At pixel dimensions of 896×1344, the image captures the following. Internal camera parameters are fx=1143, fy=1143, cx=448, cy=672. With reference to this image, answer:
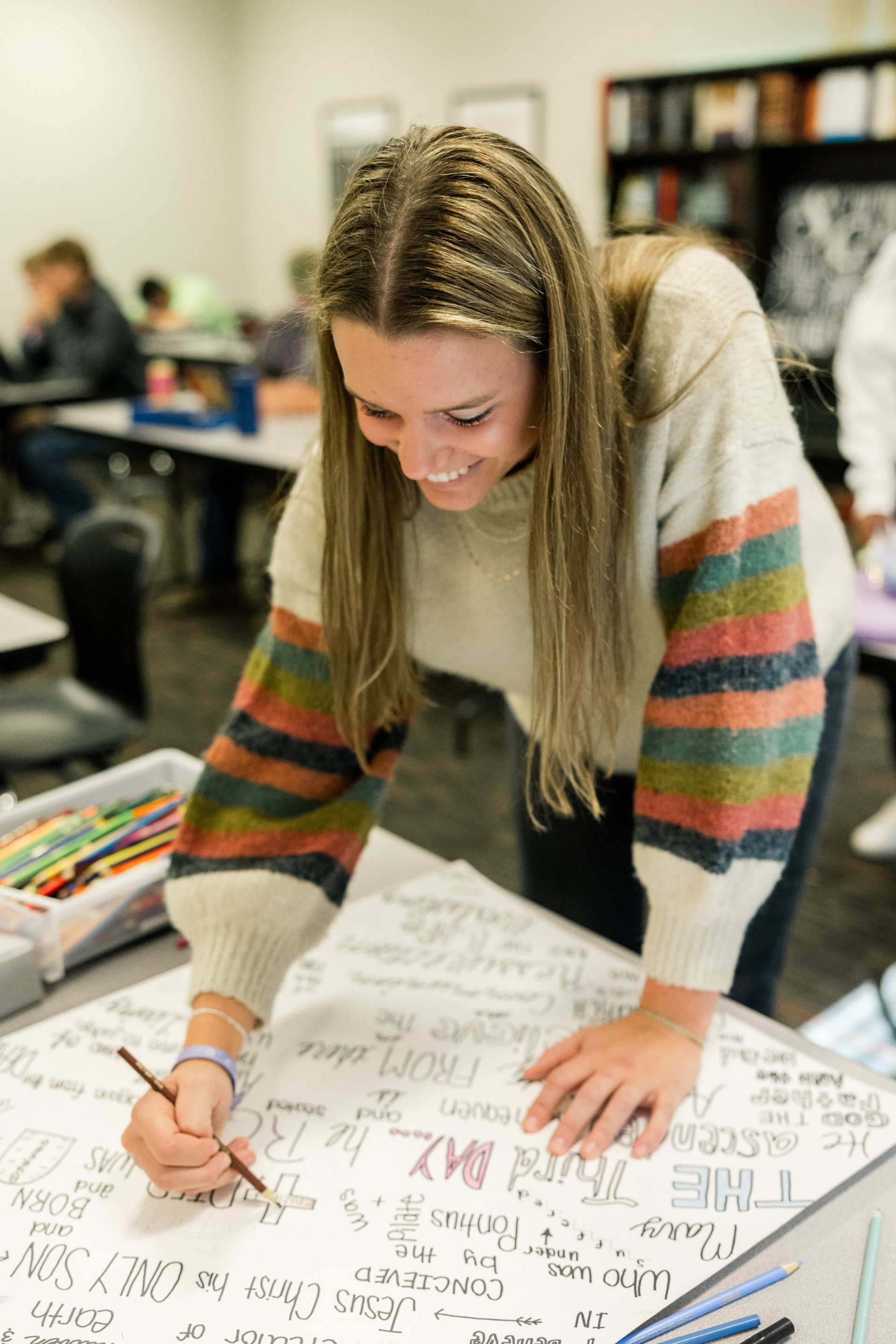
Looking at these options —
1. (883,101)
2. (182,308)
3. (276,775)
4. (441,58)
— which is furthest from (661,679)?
(182,308)

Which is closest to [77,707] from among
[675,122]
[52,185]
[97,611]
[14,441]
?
[97,611]

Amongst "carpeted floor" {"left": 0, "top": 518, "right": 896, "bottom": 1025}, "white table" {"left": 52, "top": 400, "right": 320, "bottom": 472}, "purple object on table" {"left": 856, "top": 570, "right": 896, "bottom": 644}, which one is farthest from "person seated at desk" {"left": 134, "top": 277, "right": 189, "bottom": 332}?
"purple object on table" {"left": 856, "top": 570, "right": 896, "bottom": 644}

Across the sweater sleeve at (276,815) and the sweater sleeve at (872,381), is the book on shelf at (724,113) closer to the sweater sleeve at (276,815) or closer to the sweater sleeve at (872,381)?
the sweater sleeve at (872,381)

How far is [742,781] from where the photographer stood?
2.64 feet

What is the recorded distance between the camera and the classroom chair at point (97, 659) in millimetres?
2152

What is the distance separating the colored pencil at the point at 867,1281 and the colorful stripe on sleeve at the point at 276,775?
454mm

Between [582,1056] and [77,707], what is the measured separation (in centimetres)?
167

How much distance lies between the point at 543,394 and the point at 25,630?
4.74 feet

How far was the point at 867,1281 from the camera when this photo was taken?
67cm

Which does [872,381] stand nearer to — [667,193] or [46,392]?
[667,193]

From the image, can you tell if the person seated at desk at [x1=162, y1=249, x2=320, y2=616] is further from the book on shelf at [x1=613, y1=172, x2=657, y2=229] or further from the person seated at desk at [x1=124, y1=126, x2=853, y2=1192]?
the person seated at desk at [x1=124, y1=126, x2=853, y2=1192]

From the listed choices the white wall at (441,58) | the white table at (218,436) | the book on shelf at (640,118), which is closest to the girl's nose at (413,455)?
the white table at (218,436)

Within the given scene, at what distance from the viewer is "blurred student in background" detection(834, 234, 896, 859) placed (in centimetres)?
218

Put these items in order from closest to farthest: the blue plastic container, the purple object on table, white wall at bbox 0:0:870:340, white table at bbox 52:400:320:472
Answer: the purple object on table < white table at bbox 52:400:320:472 < the blue plastic container < white wall at bbox 0:0:870:340
